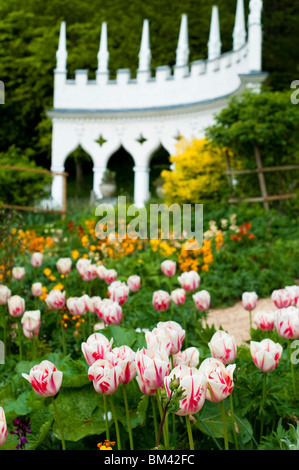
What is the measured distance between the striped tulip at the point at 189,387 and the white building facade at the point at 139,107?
50.1 feet

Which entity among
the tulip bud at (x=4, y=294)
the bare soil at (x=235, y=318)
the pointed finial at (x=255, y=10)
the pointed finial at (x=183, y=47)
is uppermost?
the pointed finial at (x=183, y=47)

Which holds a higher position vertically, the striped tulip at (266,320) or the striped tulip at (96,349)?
the striped tulip at (266,320)

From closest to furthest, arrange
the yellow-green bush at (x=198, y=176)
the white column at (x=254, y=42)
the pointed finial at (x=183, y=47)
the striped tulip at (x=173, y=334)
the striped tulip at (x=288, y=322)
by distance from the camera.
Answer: the striped tulip at (x=173, y=334) → the striped tulip at (x=288, y=322) → the yellow-green bush at (x=198, y=176) → the white column at (x=254, y=42) → the pointed finial at (x=183, y=47)

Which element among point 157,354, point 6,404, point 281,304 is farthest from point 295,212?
point 157,354

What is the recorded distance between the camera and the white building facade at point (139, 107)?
16734 millimetres

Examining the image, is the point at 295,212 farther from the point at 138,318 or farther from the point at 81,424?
the point at 81,424

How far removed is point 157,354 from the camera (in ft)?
4.98

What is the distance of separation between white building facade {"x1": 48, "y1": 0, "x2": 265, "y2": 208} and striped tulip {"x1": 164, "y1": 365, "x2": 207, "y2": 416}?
15.3 meters

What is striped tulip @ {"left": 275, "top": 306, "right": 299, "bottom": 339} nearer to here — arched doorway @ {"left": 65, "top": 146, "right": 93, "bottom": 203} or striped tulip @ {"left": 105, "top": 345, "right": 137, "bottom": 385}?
striped tulip @ {"left": 105, "top": 345, "right": 137, "bottom": 385}

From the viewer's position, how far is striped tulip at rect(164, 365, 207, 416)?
4.57 feet

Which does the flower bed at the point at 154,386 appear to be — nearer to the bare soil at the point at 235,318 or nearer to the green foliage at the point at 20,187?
the bare soil at the point at 235,318

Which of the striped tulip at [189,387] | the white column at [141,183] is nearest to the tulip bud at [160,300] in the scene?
the striped tulip at [189,387]

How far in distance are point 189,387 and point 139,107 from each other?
1741cm
